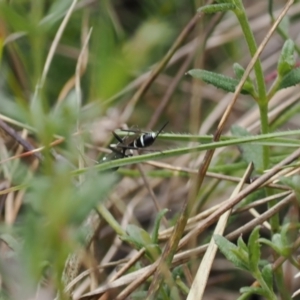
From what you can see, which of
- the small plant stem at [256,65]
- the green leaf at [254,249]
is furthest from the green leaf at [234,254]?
the small plant stem at [256,65]

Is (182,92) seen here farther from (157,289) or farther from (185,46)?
(157,289)

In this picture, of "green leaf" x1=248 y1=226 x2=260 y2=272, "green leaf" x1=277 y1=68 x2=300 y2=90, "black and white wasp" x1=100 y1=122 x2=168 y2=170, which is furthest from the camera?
"black and white wasp" x1=100 y1=122 x2=168 y2=170

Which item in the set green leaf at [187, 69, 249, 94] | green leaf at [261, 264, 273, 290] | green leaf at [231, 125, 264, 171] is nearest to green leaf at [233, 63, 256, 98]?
green leaf at [187, 69, 249, 94]

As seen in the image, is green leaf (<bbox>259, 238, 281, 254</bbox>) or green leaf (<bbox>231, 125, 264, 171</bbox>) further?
green leaf (<bbox>231, 125, 264, 171</bbox>)

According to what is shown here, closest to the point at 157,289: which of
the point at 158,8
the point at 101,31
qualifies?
the point at 101,31

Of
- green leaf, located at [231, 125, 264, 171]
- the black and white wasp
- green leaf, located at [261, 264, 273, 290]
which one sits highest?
the black and white wasp

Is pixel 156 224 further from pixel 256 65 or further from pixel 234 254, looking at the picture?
pixel 256 65

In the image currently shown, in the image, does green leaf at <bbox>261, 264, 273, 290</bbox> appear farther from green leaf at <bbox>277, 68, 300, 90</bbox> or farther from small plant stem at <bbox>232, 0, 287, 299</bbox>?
green leaf at <bbox>277, 68, 300, 90</bbox>

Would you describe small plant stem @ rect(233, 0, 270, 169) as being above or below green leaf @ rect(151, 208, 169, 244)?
above

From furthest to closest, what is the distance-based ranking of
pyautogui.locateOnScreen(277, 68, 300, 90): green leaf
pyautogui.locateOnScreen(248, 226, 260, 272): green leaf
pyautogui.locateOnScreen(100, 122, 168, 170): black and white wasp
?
pyautogui.locateOnScreen(100, 122, 168, 170): black and white wasp < pyautogui.locateOnScreen(277, 68, 300, 90): green leaf < pyautogui.locateOnScreen(248, 226, 260, 272): green leaf
